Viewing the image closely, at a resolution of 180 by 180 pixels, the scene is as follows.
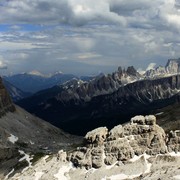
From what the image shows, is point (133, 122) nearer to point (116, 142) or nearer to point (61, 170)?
point (116, 142)

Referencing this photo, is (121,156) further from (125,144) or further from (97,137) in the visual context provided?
(97,137)

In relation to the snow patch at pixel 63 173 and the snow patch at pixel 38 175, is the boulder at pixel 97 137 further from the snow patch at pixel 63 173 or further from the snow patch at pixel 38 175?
the snow patch at pixel 38 175

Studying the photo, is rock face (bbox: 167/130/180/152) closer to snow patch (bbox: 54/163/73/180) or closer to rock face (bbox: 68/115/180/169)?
rock face (bbox: 68/115/180/169)

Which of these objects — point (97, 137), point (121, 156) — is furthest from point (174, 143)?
point (97, 137)

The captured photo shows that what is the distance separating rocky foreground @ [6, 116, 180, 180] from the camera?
374ft

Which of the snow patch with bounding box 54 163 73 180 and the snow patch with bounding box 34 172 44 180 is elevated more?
the snow patch with bounding box 54 163 73 180

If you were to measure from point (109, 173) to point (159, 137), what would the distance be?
1769cm

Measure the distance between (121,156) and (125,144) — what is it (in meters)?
3.87

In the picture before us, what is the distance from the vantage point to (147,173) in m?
109

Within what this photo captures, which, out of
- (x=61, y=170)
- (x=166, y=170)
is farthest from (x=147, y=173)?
(x=61, y=170)

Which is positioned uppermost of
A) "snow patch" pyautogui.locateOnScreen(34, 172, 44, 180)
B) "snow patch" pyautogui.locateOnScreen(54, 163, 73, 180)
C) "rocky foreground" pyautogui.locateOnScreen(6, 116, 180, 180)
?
"rocky foreground" pyautogui.locateOnScreen(6, 116, 180, 180)

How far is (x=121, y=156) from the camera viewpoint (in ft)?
388

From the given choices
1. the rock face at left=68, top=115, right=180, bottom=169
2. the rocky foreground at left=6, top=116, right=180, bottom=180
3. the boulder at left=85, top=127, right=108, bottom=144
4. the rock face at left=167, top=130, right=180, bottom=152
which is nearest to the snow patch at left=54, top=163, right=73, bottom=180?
the rocky foreground at left=6, top=116, right=180, bottom=180

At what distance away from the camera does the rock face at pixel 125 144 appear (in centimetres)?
11875
